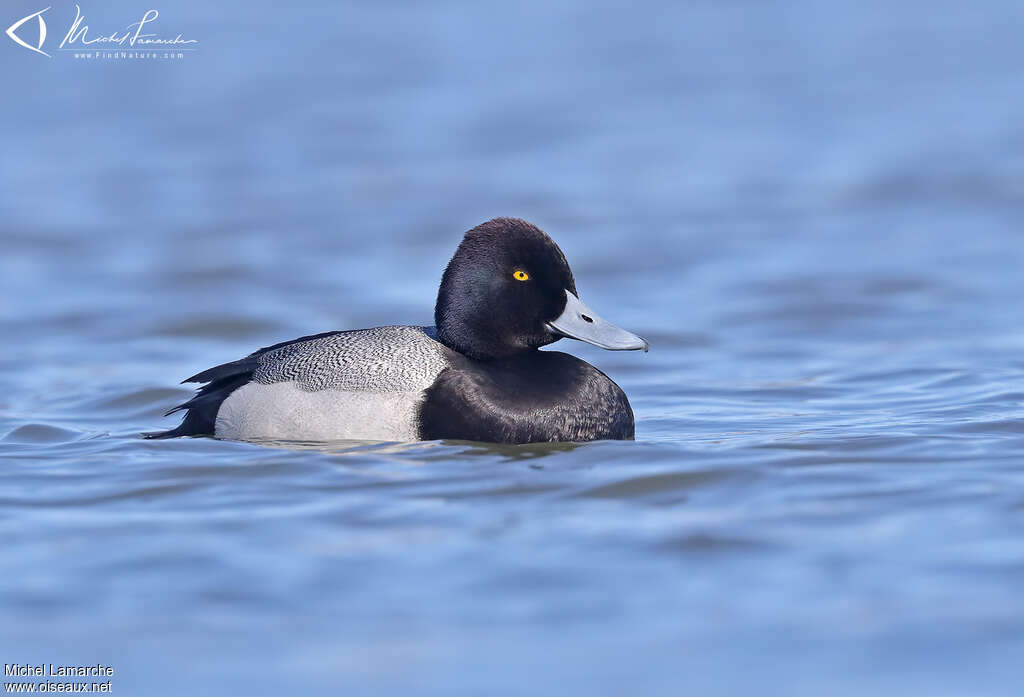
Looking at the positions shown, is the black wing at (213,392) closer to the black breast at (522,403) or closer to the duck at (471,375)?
the duck at (471,375)

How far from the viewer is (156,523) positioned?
5914 millimetres

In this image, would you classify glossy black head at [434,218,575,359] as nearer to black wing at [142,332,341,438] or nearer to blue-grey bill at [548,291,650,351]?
blue-grey bill at [548,291,650,351]

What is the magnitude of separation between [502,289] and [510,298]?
0.06m

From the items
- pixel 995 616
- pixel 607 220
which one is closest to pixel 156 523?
pixel 995 616

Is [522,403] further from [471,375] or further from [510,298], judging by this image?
[510,298]

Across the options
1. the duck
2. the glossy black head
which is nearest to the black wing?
the duck

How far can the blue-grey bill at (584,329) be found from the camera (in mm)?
7164

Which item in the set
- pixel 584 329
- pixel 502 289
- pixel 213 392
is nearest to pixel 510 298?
A: pixel 502 289

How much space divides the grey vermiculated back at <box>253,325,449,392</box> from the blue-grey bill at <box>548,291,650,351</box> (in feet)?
1.90

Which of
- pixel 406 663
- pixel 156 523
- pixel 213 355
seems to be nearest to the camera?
pixel 406 663

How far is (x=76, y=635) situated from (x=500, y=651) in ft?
4.41

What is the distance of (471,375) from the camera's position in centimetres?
698

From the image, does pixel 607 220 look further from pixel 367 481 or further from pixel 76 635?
pixel 76 635

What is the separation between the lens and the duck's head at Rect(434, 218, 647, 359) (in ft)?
23.1
